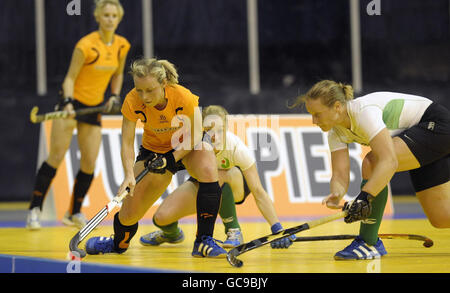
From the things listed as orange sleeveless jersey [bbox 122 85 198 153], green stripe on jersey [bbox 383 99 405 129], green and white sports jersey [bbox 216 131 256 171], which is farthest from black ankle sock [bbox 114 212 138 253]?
green stripe on jersey [bbox 383 99 405 129]

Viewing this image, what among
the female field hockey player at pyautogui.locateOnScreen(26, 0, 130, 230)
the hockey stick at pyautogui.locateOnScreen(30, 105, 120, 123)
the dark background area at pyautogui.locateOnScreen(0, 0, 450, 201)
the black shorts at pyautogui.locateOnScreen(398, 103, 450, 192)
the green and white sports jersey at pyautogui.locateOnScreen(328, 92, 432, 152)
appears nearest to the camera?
the green and white sports jersey at pyautogui.locateOnScreen(328, 92, 432, 152)

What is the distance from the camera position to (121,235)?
13.5 ft

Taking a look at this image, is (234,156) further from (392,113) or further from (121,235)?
(392,113)

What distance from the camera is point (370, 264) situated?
3562mm

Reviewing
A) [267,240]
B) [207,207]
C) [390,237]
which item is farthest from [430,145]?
[207,207]

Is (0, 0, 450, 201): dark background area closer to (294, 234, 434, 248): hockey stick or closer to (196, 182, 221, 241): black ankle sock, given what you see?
(294, 234, 434, 248): hockey stick

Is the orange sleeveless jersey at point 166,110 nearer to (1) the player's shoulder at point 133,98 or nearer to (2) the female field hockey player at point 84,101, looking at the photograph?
(1) the player's shoulder at point 133,98

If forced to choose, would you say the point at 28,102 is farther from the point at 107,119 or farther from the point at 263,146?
the point at 263,146

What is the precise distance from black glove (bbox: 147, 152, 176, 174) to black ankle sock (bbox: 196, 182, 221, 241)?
202 millimetres

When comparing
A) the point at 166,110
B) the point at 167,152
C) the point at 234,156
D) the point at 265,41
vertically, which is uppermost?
the point at 265,41

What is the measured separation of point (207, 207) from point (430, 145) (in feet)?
3.81

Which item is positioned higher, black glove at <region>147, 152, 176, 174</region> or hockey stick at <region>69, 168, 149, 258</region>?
black glove at <region>147, 152, 176, 174</region>

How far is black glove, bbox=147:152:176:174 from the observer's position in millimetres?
3934
